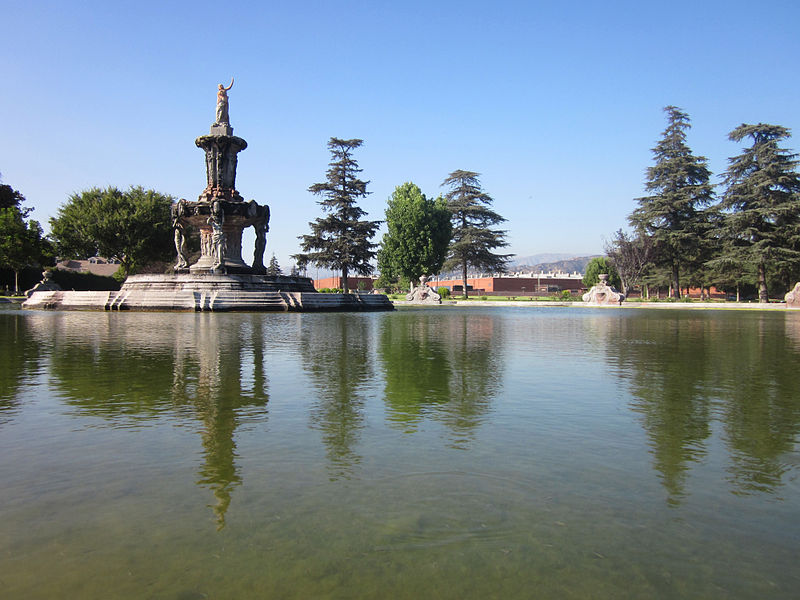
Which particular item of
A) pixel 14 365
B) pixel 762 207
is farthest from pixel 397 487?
pixel 762 207

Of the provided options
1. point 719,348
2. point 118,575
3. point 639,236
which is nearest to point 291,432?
point 118,575

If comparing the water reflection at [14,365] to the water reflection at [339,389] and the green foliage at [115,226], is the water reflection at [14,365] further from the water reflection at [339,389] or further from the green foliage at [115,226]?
the green foliage at [115,226]

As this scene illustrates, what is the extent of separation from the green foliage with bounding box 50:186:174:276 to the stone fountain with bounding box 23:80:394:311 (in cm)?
2627

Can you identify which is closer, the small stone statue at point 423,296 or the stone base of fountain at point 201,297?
the stone base of fountain at point 201,297

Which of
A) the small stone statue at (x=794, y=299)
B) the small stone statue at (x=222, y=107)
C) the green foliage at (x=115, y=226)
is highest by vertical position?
the small stone statue at (x=222, y=107)

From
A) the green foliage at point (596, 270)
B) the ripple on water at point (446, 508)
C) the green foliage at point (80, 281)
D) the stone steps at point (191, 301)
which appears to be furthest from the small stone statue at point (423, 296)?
the green foliage at point (596, 270)

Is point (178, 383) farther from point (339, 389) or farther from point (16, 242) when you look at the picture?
point (16, 242)

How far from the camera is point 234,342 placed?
11531 mm

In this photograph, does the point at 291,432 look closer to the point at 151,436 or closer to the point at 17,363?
the point at 151,436

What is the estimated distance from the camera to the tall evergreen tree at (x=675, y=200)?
52.7 m

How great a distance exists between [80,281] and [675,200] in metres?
56.7

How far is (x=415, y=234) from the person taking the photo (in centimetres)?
6041

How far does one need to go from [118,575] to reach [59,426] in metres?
2.91

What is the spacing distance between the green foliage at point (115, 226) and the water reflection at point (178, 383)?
47.3 meters
